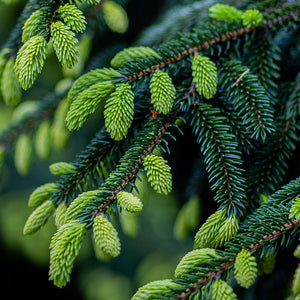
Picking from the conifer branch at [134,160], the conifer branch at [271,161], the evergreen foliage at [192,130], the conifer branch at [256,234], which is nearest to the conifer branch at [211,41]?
the evergreen foliage at [192,130]

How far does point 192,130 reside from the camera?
0.75 meters

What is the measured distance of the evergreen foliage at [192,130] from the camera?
571 millimetres

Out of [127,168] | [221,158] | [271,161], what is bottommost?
[271,161]

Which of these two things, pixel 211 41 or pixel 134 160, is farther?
pixel 211 41

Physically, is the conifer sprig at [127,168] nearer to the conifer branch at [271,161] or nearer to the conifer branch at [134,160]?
the conifer branch at [134,160]

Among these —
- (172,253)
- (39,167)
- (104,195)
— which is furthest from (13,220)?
(104,195)

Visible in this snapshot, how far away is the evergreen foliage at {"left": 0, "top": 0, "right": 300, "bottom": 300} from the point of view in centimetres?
57

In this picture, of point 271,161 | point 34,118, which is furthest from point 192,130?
point 34,118

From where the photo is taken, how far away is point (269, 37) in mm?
836

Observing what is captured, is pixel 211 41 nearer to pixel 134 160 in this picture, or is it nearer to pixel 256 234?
pixel 134 160

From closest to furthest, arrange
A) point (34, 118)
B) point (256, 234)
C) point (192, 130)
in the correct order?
point (256, 234)
point (192, 130)
point (34, 118)

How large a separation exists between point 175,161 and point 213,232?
3.18ft

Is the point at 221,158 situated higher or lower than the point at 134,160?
lower

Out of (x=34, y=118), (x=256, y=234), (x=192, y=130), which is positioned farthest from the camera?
(x=34, y=118)
